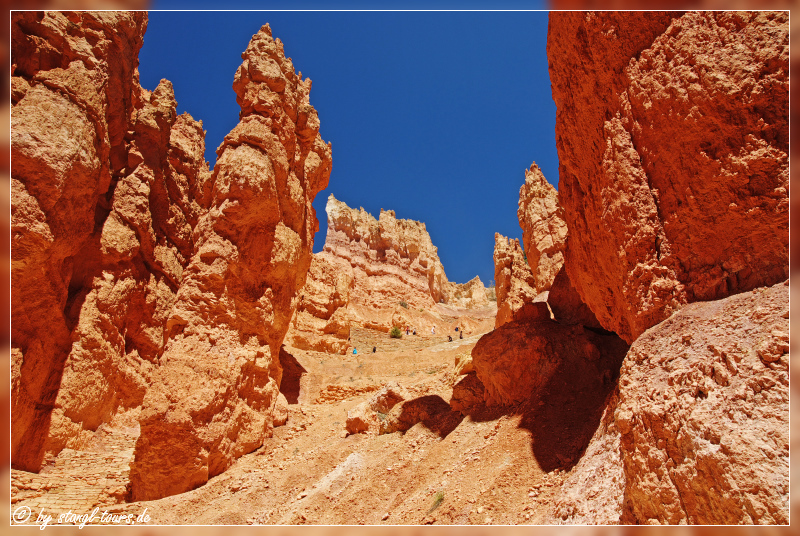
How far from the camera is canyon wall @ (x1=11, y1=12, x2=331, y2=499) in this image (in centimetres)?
921

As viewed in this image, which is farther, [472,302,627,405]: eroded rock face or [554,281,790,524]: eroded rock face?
[472,302,627,405]: eroded rock face

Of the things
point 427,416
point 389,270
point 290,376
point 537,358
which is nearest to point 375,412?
point 427,416

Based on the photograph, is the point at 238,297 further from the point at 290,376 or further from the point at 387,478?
the point at 290,376

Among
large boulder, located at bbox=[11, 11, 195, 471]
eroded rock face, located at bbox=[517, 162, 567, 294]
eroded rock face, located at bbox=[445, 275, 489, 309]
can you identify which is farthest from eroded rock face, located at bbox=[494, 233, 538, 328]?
eroded rock face, located at bbox=[445, 275, 489, 309]

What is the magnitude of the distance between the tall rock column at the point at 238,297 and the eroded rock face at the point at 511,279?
22.1 ft

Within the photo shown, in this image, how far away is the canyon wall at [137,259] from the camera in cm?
921

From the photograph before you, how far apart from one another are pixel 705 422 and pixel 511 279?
10.8 meters

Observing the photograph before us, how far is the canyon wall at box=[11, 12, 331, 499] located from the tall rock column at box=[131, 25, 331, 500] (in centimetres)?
4

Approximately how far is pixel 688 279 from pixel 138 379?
14173 millimetres

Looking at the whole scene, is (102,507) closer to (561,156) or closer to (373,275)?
A: (561,156)

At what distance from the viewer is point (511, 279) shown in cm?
1455

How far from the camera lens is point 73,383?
35.8 ft

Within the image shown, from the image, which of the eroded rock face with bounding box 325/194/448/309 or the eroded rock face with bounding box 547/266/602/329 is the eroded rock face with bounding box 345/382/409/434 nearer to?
the eroded rock face with bounding box 547/266/602/329

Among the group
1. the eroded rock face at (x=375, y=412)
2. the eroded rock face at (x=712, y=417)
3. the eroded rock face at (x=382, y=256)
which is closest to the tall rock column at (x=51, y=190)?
the eroded rock face at (x=375, y=412)
